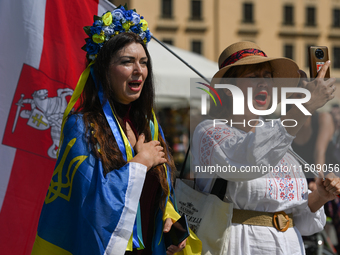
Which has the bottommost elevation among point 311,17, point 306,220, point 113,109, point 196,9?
point 306,220

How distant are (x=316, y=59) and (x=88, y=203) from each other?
1.32 metres

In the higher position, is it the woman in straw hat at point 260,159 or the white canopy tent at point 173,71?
the white canopy tent at point 173,71

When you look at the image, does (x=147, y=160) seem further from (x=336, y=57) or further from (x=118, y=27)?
(x=336, y=57)

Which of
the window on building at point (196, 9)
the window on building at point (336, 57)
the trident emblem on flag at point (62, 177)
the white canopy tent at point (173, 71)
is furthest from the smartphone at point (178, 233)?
the window on building at point (336, 57)

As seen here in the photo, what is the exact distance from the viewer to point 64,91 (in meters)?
2.75

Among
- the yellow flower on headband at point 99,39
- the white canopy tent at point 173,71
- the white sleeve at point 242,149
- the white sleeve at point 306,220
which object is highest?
the white canopy tent at point 173,71

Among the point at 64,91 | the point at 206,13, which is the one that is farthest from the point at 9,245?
the point at 206,13

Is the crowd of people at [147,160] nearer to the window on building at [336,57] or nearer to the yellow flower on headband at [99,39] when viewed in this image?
the yellow flower on headband at [99,39]

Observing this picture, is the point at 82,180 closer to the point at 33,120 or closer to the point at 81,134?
the point at 81,134

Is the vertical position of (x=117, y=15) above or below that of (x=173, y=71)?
below

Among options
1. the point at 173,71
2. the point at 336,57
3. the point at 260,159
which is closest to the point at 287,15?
the point at 336,57

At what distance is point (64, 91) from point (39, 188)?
2.05 ft

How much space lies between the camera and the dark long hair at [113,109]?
1787 mm

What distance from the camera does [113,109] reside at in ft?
6.33
